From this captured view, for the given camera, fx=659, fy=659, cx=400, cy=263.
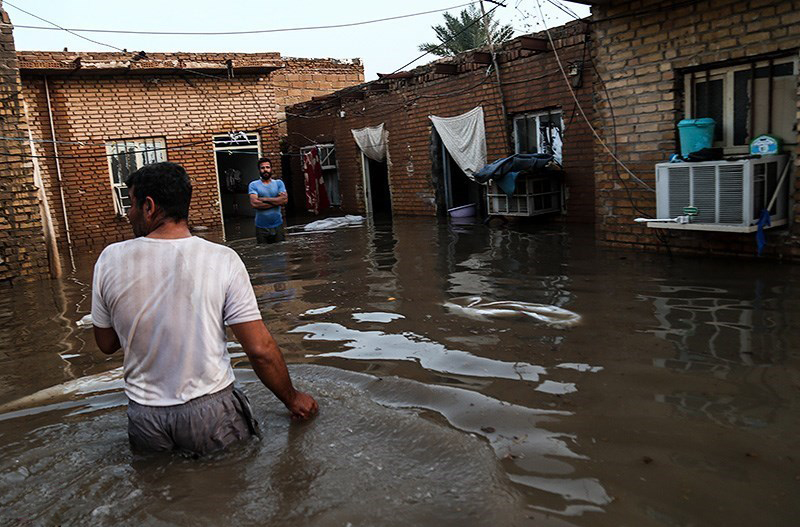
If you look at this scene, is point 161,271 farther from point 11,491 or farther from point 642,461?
point 642,461

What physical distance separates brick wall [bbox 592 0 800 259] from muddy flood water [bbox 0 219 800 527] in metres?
1.05

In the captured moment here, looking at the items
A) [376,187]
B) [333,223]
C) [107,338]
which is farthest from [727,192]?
[376,187]

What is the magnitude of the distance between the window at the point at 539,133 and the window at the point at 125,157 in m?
9.57

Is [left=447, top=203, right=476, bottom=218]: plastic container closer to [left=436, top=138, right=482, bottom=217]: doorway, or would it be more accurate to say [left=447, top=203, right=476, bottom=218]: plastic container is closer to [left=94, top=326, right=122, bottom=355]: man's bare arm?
[left=436, top=138, right=482, bottom=217]: doorway

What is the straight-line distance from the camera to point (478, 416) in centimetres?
357

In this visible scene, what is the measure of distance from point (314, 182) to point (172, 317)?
18265 millimetres

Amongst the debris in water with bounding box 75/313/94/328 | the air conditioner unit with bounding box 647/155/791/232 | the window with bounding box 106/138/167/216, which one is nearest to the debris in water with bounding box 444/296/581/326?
the air conditioner unit with bounding box 647/155/791/232

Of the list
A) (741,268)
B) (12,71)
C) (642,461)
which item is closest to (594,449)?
(642,461)

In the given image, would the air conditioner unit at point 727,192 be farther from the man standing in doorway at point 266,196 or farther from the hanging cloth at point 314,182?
the hanging cloth at point 314,182

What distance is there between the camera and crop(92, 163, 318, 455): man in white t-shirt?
2.94 m

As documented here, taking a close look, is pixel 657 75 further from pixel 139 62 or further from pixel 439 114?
pixel 139 62

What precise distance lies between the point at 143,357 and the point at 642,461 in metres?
2.28

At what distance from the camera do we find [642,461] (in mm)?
2904

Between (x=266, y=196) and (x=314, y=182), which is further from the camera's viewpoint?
(x=314, y=182)
